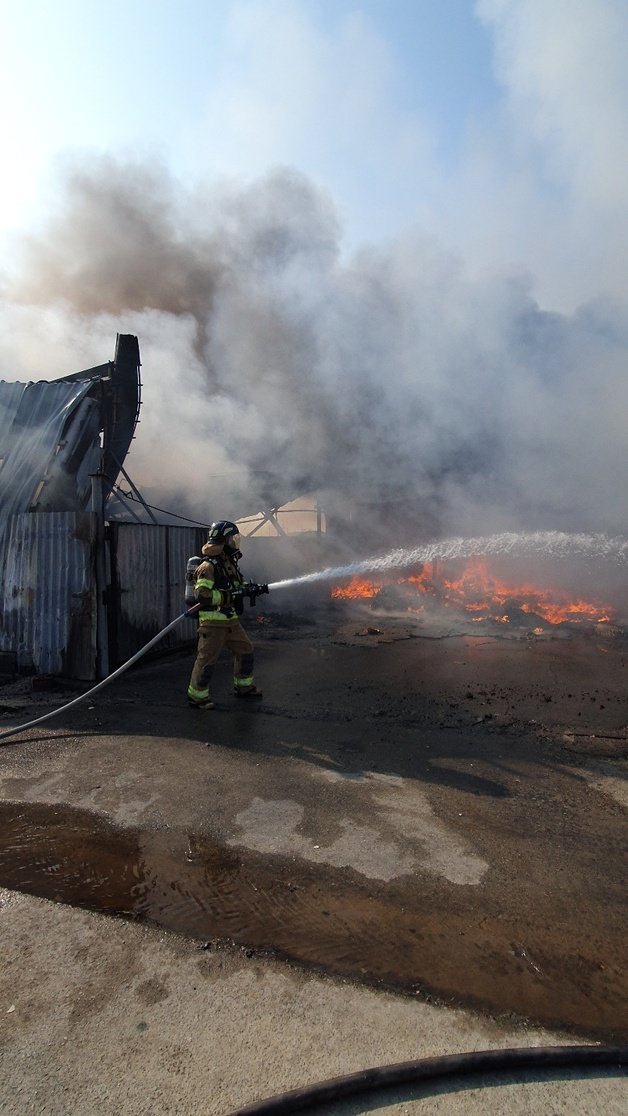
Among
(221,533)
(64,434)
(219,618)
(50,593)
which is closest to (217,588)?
(219,618)

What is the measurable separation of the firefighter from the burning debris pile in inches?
207

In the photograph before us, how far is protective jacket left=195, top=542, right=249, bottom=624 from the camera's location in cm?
511

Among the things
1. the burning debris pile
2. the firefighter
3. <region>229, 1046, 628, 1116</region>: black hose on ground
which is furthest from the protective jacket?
the burning debris pile

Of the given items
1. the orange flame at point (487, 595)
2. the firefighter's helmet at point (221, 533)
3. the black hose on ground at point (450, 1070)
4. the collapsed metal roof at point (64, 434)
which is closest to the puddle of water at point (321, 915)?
the black hose on ground at point (450, 1070)

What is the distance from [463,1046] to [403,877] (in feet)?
2.89

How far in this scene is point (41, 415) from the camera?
291 inches

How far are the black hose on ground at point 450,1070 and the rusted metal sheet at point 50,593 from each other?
4.92 meters

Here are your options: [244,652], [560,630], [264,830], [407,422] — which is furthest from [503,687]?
[407,422]

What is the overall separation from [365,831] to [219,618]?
260 cm

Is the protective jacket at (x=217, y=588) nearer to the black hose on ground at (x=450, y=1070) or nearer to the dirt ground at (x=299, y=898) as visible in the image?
the dirt ground at (x=299, y=898)

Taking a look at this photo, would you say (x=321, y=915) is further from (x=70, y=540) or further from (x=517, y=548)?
(x=517, y=548)

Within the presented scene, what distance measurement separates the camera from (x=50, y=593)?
6.12m

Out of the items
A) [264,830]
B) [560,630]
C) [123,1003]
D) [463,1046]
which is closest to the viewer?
[463,1046]

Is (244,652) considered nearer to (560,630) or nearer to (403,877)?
(403,877)
